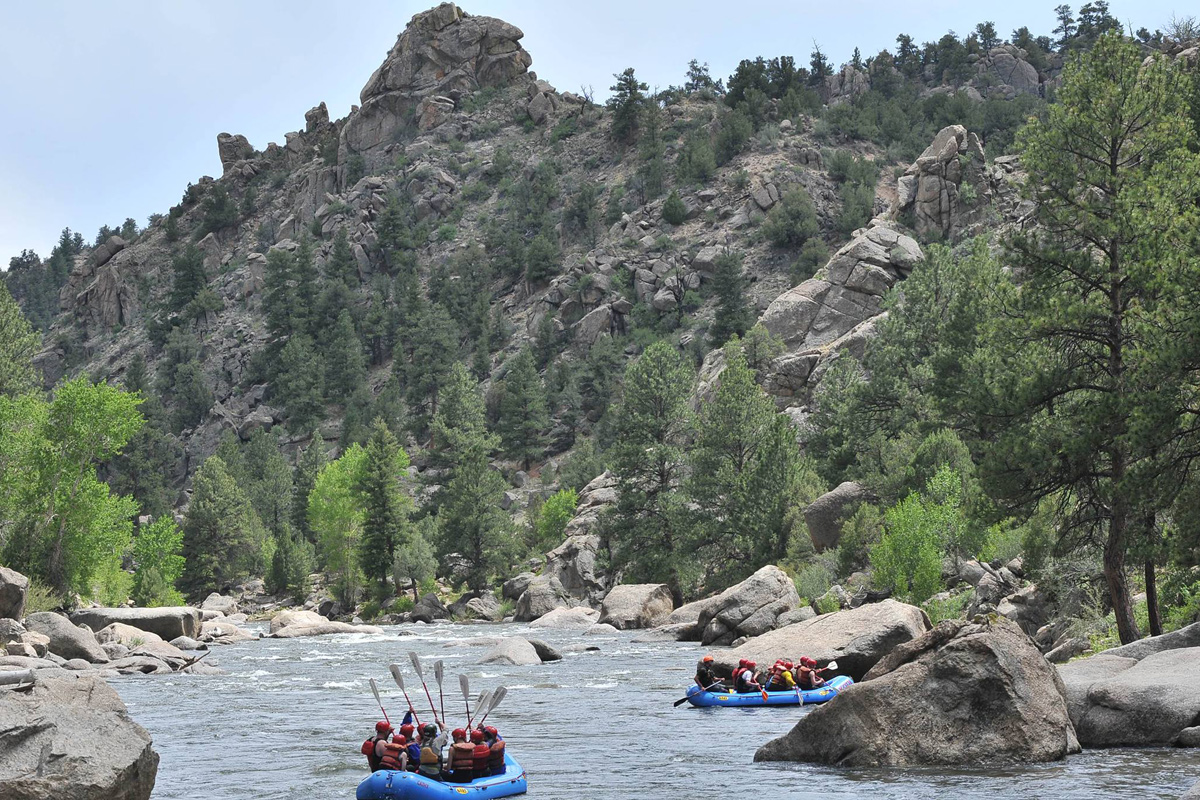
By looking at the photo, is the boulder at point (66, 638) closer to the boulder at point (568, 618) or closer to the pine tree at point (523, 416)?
the boulder at point (568, 618)

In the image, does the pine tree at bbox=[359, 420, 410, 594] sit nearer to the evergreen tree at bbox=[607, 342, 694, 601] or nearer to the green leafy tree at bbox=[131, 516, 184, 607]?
the green leafy tree at bbox=[131, 516, 184, 607]

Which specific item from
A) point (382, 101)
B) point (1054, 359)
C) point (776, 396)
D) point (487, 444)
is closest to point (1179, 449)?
point (1054, 359)

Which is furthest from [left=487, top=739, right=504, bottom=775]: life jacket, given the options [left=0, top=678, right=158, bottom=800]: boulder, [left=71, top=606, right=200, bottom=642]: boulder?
[left=71, top=606, right=200, bottom=642]: boulder

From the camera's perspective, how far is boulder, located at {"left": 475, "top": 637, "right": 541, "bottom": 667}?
35938 millimetres

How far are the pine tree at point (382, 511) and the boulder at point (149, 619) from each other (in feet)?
74.5

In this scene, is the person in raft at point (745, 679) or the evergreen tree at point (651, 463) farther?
the evergreen tree at point (651, 463)

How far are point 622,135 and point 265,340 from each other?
5017 centimetres

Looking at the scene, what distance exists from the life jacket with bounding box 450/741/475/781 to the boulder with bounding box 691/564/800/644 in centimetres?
2319

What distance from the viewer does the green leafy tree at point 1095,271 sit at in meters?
21.9

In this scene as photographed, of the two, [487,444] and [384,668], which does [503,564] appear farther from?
[384,668]

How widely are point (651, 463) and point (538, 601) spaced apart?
400 inches

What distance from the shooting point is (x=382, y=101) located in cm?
15862

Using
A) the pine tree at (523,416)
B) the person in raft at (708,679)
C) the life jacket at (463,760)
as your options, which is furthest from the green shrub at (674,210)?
the life jacket at (463,760)

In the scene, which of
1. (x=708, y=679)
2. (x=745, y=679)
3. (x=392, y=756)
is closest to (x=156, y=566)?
(x=708, y=679)
